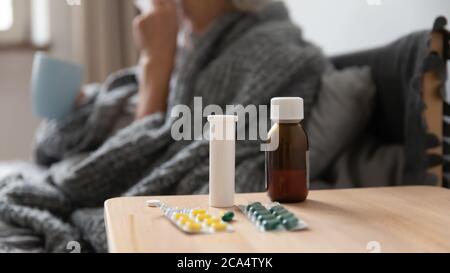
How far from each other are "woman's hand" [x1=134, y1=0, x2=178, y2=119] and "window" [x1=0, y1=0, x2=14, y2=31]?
1.12 meters

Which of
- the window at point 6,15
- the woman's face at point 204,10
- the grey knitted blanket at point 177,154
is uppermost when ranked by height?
the window at point 6,15

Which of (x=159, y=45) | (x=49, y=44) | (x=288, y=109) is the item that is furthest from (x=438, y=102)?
(x=49, y=44)

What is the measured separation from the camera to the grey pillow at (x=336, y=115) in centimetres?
93

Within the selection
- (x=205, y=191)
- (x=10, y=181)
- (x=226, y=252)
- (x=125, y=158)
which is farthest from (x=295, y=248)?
(x=10, y=181)

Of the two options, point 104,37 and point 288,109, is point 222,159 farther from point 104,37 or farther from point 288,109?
point 104,37

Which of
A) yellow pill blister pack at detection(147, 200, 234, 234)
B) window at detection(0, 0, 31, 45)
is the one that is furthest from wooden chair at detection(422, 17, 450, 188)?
window at detection(0, 0, 31, 45)

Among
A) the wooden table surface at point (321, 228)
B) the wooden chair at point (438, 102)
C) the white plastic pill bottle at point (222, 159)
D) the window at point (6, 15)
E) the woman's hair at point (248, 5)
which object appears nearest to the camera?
the wooden table surface at point (321, 228)

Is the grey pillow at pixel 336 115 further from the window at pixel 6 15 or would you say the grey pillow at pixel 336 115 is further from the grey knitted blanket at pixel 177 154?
the window at pixel 6 15

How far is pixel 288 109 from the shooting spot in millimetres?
552

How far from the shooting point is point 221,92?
1.00 meters

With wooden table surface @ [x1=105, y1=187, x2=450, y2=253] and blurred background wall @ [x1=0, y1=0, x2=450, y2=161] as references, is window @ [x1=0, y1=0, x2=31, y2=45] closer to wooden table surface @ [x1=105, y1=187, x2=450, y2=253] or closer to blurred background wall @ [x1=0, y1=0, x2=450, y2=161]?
blurred background wall @ [x1=0, y1=0, x2=450, y2=161]

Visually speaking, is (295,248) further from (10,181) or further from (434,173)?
(10,181)

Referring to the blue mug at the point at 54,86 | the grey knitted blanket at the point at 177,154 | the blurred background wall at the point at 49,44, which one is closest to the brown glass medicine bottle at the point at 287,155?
the grey knitted blanket at the point at 177,154

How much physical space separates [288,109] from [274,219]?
0.14 m
